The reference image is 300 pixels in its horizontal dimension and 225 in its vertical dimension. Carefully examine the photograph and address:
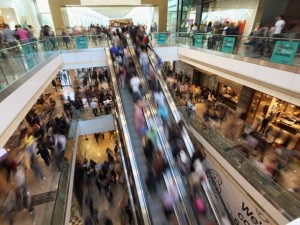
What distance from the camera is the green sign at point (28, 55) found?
6441 millimetres

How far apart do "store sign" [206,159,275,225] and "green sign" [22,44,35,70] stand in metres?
6.78

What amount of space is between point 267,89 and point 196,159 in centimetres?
401

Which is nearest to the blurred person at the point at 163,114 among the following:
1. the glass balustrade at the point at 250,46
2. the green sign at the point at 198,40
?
the glass balustrade at the point at 250,46

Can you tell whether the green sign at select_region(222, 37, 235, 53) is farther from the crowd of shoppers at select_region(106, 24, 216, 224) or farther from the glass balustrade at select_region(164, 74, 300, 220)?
the glass balustrade at select_region(164, 74, 300, 220)

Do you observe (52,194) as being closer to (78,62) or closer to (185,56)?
(78,62)

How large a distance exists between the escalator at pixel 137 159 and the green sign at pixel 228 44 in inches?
181

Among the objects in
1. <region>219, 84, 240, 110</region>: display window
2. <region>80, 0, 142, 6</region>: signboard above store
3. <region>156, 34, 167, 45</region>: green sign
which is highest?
<region>80, 0, 142, 6</region>: signboard above store

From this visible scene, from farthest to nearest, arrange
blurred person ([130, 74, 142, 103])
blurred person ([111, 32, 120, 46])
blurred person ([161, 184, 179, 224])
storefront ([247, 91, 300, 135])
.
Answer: blurred person ([111, 32, 120, 46]) → storefront ([247, 91, 300, 135]) → blurred person ([130, 74, 142, 103]) → blurred person ([161, 184, 179, 224])

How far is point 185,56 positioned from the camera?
39.6 feet

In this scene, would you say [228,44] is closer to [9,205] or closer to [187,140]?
[187,140]

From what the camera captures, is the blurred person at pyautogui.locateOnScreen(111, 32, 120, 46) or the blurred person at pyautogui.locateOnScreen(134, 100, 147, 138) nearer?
the blurred person at pyautogui.locateOnScreen(134, 100, 147, 138)

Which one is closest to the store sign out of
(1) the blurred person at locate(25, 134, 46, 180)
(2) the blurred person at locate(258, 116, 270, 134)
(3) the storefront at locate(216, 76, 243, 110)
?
(2) the blurred person at locate(258, 116, 270, 134)

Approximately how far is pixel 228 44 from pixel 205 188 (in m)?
6.12

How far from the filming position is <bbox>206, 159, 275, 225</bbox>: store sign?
5934 mm
